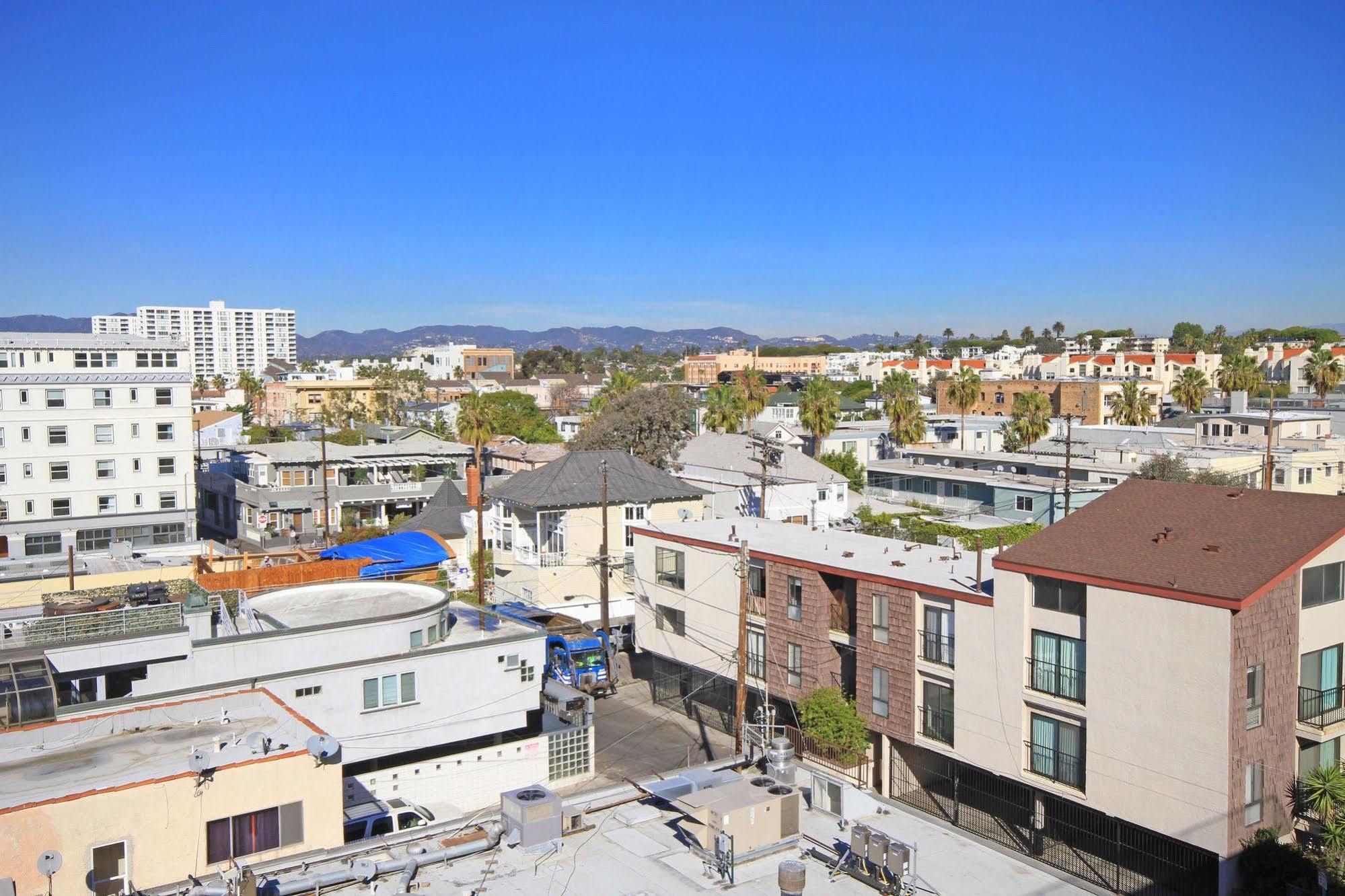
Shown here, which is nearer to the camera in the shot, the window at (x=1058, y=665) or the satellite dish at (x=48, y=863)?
the satellite dish at (x=48, y=863)

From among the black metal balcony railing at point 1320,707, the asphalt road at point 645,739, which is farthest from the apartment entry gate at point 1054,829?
the asphalt road at point 645,739

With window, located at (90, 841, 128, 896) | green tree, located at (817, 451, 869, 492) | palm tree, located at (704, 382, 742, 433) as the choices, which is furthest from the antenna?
palm tree, located at (704, 382, 742, 433)

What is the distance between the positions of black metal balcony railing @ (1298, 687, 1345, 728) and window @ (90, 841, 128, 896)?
21.1 metres

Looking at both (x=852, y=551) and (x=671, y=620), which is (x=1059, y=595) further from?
(x=671, y=620)

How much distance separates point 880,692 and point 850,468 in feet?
151

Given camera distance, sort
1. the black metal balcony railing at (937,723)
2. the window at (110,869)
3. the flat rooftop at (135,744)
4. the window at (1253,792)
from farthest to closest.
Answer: the black metal balcony railing at (937,723) → the window at (1253,792) → the flat rooftop at (135,744) → the window at (110,869)

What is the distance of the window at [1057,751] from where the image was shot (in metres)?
21.8

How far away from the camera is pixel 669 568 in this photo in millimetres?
34344

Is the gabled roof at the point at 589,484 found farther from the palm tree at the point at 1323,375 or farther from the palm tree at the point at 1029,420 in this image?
the palm tree at the point at 1323,375

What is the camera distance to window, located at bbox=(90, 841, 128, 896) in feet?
45.3

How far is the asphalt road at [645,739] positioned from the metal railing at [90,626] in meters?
12.1

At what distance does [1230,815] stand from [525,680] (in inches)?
639

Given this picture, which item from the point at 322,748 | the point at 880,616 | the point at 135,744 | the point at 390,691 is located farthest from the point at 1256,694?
the point at 135,744

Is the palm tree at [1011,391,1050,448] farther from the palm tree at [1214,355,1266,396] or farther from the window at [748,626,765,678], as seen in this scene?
the window at [748,626,765,678]
